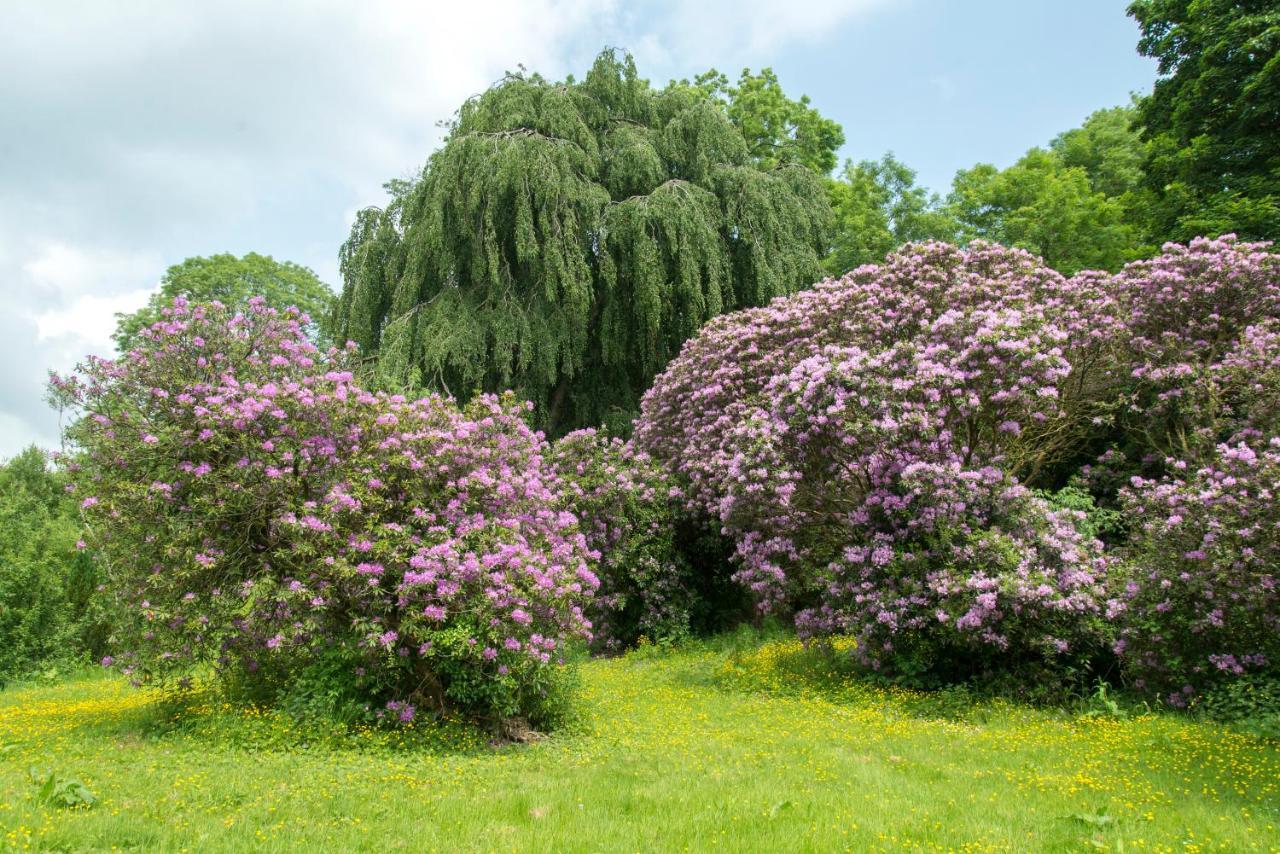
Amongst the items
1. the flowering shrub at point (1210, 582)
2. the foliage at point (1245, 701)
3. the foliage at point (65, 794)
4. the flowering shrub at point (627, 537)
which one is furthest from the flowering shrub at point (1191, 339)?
the foliage at point (65, 794)

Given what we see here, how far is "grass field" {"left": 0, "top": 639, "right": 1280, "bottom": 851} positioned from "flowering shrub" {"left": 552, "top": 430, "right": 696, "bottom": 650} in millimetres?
4972

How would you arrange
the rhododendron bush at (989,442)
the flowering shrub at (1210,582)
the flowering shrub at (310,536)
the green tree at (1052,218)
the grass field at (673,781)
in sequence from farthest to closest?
the green tree at (1052,218) < the rhododendron bush at (989,442) < the flowering shrub at (310,536) < the flowering shrub at (1210,582) < the grass field at (673,781)

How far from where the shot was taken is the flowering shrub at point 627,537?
14273 mm

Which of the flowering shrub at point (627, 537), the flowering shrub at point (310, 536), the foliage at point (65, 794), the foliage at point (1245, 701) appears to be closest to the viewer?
the foliage at point (65, 794)

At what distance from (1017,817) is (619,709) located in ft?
16.9

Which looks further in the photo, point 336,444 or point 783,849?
point 336,444

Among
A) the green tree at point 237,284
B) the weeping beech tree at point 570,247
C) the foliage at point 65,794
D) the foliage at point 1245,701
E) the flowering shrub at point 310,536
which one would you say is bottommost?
the foliage at point 1245,701

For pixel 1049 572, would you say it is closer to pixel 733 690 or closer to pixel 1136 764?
pixel 1136 764

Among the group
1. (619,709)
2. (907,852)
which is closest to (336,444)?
(619,709)

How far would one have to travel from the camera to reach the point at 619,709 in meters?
9.55

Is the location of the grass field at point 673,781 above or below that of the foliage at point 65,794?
below

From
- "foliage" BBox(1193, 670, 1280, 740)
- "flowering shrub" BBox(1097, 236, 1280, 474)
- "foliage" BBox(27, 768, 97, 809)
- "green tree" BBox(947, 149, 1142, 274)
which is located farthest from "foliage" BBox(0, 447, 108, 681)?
"green tree" BBox(947, 149, 1142, 274)

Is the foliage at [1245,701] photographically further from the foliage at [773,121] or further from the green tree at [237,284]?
the green tree at [237,284]

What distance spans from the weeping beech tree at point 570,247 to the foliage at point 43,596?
726 cm
